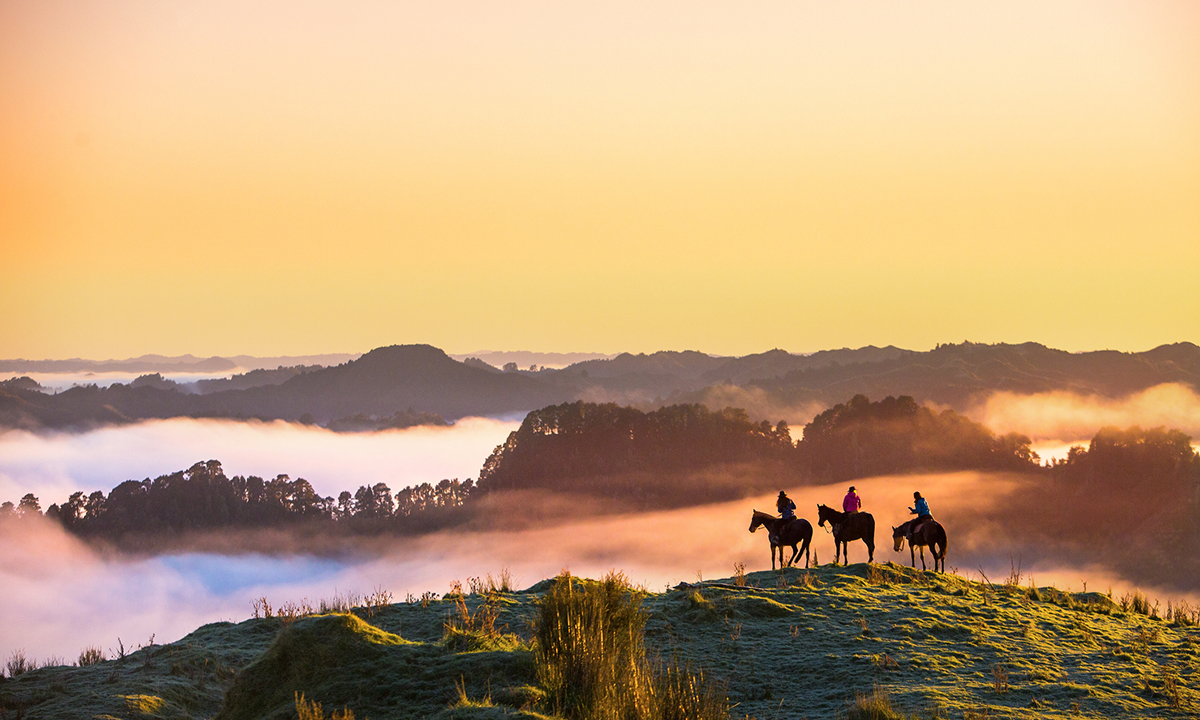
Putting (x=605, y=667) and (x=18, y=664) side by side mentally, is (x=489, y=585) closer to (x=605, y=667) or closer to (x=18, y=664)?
(x=18, y=664)

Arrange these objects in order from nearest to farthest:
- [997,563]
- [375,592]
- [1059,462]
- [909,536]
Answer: [375,592]
[909,536]
[997,563]
[1059,462]

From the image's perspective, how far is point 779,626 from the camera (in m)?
17.2

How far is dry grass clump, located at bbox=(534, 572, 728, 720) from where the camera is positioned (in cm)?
966

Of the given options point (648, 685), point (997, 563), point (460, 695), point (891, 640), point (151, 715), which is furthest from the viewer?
point (997, 563)

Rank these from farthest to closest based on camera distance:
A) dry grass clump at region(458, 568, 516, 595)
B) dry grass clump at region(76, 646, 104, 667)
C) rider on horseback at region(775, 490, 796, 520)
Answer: rider on horseback at region(775, 490, 796, 520) < dry grass clump at region(458, 568, 516, 595) < dry grass clump at region(76, 646, 104, 667)

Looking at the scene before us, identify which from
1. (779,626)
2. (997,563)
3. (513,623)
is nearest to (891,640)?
(779,626)

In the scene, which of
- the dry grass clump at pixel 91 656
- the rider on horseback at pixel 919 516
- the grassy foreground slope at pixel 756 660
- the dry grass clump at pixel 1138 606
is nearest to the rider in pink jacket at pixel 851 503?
the rider on horseback at pixel 919 516

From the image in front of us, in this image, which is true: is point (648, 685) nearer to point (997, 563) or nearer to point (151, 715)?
point (151, 715)

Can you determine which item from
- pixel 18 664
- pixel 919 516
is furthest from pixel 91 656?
pixel 919 516

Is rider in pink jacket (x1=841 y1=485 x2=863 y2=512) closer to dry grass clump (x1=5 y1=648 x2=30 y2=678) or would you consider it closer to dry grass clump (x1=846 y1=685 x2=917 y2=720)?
dry grass clump (x1=846 y1=685 x2=917 y2=720)

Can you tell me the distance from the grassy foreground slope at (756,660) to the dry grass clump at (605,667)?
1.45 ft

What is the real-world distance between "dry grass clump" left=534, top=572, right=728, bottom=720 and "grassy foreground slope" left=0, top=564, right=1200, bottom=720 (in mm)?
441

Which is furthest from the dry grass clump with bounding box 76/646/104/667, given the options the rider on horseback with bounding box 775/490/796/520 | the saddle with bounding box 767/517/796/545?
the saddle with bounding box 767/517/796/545

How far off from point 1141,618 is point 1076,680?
7.39 meters
